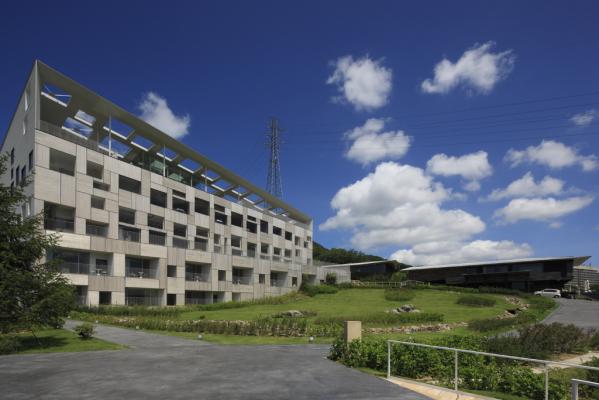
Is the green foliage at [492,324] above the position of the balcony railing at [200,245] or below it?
below

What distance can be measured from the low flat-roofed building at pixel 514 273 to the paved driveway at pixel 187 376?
6419cm

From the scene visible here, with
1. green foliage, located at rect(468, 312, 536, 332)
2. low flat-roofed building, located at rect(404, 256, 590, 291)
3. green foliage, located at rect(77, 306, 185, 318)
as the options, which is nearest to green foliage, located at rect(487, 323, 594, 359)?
green foliage, located at rect(468, 312, 536, 332)

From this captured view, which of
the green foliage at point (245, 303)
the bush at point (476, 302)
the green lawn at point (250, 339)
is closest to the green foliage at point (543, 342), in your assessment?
the green lawn at point (250, 339)

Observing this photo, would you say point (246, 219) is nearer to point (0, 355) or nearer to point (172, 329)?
point (172, 329)

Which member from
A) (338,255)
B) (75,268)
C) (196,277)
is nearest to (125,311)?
(75,268)

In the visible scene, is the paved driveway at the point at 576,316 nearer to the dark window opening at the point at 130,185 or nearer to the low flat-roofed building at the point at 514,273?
the low flat-roofed building at the point at 514,273

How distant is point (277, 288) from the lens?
7006 centimetres

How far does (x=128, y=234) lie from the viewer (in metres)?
45.6

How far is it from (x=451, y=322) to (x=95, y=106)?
36.5m

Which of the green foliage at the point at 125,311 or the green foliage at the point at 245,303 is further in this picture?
the green foliage at the point at 245,303

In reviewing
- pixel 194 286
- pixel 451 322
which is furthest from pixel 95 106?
pixel 451 322

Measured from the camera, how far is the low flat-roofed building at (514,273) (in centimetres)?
7112

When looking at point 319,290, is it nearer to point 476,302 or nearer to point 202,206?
point 202,206

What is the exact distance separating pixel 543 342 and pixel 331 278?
195 feet
